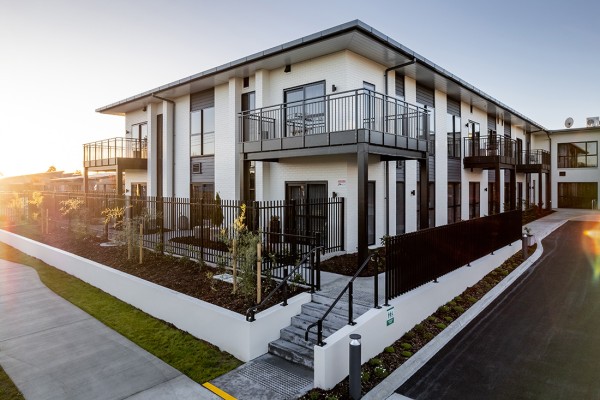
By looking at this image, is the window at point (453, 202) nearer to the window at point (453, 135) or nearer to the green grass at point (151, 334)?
the window at point (453, 135)

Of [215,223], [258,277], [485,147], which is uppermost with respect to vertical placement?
[485,147]

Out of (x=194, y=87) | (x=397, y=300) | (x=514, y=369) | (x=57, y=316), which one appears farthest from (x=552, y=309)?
(x=194, y=87)

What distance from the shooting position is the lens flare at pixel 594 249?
34.8ft

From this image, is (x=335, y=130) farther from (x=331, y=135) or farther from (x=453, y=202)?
(x=453, y=202)

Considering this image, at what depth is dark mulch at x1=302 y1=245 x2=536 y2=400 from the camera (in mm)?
4940

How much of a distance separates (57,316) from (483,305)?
10060 mm

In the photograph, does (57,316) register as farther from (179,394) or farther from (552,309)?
(552,309)

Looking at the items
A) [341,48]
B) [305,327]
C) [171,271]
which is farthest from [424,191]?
[171,271]

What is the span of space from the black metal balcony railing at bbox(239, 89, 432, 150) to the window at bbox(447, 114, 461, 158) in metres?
4.82

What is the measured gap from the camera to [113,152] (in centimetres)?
2153

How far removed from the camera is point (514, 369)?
17.8 feet

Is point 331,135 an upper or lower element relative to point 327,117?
lower

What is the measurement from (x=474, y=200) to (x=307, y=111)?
12702mm

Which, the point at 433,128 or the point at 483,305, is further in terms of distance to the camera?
Answer: the point at 433,128
